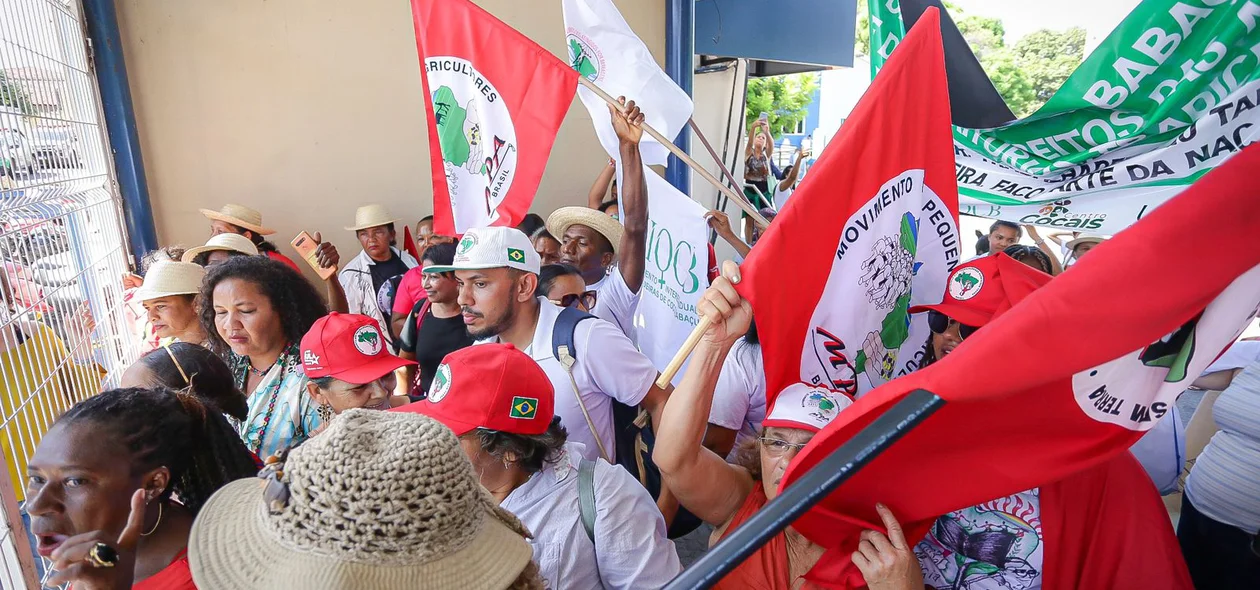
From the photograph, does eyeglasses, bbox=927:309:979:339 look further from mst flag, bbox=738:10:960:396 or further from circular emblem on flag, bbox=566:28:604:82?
circular emblem on flag, bbox=566:28:604:82

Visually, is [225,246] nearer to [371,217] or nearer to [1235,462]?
[371,217]

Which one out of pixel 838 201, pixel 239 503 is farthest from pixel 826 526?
pixel 239 503

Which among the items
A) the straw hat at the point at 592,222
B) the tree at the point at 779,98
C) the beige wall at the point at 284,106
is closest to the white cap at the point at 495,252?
the straw hat at the point at 592,222

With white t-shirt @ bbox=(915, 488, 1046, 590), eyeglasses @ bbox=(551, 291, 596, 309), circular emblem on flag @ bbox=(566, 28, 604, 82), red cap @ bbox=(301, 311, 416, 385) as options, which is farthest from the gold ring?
circular emblem on flag @ bbox=(566, 28, 604, 82)

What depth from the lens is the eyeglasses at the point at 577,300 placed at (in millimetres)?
3369

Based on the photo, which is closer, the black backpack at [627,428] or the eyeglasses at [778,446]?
the eyeglasses at [778,446]

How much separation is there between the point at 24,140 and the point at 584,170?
408cm

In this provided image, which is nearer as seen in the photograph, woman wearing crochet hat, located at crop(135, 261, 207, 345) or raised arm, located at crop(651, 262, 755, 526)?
raised arm, located at crop(651, 262, 755, 526)

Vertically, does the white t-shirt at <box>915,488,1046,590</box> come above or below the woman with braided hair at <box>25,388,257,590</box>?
below

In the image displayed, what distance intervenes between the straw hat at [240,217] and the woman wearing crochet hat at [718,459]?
4.20m

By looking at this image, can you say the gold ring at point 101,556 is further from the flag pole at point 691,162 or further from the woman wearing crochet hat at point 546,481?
the flag pole at point 691,162

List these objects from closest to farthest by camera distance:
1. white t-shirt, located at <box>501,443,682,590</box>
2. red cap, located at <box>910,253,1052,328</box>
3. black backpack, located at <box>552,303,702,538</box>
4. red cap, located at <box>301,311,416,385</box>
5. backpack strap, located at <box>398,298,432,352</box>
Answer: white t-shirt, located at <box>501,443,682,590</box>, red cap, located at <box>910,253,1052,328</box>, red cap, located at <box>301,311,416,385</box>, black backpack, located at <box>552,303,702,538</box>, backpack strap, located at <box>398,298,432,352</box>

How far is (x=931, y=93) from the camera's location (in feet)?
6.72

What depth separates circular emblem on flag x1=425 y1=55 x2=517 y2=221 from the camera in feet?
10.6
